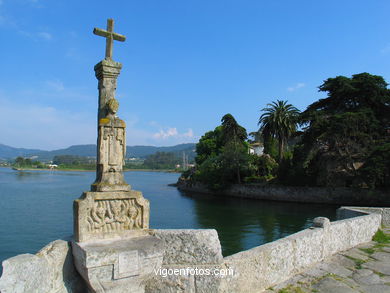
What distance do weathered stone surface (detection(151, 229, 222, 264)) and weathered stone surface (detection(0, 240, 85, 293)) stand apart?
1054 millimetres

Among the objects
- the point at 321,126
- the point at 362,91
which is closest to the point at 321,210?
the point at 321,126

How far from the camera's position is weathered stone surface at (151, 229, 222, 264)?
13.4 ft

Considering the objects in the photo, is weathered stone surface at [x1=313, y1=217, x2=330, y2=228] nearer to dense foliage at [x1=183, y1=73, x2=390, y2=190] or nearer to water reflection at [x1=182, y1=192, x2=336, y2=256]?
water reflection at [x1=182, y1=192, x2=336, y2=256]

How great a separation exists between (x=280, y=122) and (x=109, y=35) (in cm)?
3684

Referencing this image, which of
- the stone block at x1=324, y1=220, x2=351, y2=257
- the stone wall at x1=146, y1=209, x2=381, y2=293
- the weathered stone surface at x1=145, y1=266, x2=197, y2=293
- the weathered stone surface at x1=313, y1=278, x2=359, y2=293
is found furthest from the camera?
the stone block at x1=324, y1=220, x2=351, y2=257

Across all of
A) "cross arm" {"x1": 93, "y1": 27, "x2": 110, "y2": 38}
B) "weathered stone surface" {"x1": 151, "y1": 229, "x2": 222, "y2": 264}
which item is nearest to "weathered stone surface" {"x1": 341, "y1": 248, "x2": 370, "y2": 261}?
"weathered stone surface" {"x1": 151, "y1": 229, "x2": 222, "y2": 264}

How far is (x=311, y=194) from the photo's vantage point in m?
34.3

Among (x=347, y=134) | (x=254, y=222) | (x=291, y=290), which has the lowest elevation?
(x=254, y=222)

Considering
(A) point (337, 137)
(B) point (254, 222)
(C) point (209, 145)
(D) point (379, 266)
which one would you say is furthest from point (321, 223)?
(C) point (209, 145)

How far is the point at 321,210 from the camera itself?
28547mm

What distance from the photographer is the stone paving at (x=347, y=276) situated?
464cm

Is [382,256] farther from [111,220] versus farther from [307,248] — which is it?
[111,220]

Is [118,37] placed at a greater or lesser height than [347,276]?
greater

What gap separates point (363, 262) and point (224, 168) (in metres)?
37.4
